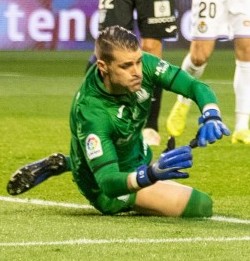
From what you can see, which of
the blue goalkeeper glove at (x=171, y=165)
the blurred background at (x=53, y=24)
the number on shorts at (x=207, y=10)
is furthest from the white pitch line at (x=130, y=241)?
the blurred background at (x=53, y=24)

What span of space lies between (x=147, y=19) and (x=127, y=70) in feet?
14.5

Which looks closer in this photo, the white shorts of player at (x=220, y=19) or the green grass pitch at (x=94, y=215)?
Answer: the green grass pitch at (x=94, y=215)

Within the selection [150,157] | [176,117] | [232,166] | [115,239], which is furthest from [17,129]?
[115,239]

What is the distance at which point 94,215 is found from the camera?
27.7ft

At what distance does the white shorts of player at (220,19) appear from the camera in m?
12.4

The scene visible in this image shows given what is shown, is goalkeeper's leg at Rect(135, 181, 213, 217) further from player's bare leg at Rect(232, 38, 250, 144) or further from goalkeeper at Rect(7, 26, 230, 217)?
player's bare leg at Rect(232, 38, 250, 144)

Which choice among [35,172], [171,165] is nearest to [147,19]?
[35,172]

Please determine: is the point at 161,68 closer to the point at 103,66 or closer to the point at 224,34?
the point at 103,66

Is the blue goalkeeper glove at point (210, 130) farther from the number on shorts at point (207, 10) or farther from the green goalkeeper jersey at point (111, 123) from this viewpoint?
the number on shorts at point (207, 10)

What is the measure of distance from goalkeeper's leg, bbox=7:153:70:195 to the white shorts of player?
3722 millimetres

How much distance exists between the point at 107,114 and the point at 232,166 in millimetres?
2892

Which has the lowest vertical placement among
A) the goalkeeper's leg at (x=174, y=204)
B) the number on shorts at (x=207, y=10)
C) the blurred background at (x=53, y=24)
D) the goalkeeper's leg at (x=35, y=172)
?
the blurred background at (x=53, y=24)

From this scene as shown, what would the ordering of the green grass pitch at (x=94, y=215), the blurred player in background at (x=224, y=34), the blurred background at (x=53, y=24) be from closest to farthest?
the green grass pitch at (x=94, y=215) < the blurred player in background at (x=224, y=34) < the blurred background at (x=53, y=24)

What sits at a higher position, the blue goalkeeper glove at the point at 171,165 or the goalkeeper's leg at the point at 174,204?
the blue goalkeeper glove at the point at 171,165
